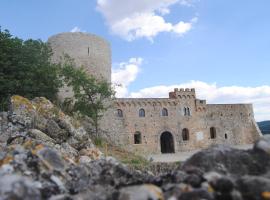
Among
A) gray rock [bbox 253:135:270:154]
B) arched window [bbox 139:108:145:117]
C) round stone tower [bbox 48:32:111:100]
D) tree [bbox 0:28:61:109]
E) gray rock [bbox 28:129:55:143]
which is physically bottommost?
gray rock [bbox 253:135:270:154]

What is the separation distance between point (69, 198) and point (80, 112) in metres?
24.6

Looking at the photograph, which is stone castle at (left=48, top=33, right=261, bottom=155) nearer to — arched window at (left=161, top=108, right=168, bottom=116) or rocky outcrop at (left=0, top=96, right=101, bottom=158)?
arched window at (left=161, top=108, right=168, bottom=116)

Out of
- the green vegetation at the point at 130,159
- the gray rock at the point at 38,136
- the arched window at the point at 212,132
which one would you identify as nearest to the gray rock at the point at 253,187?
the green vegetation at the point at 130,159

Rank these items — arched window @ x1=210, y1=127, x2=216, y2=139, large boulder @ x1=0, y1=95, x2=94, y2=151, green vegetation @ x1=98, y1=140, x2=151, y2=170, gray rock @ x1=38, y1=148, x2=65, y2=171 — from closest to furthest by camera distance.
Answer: gray rock @ x1=38, y1=148, x2=65, y2=171
large boulder @ x1=0, y1=95, x2=94, y2=151
green vegetation @ x1=98, y1=140, x2=151, y2=170
arched window @ x1=210, y1=127, x2=216, y2=139

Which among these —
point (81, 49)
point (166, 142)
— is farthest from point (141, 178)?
point (166, 142)

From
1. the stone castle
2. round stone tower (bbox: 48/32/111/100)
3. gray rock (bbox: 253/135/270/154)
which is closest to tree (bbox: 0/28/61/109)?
round stone tower (bbox: 48/32/111/100)

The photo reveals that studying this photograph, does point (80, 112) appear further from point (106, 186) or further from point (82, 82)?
point (106, 186)

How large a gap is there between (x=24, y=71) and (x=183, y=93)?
19802 mm

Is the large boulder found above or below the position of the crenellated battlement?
below

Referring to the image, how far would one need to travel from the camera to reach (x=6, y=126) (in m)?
16.2

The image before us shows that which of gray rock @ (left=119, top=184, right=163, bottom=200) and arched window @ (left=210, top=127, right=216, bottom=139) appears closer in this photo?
gray rock @ (left=119, top=184, right=163, bottom=200)

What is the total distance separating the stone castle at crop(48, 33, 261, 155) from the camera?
32.6 meters

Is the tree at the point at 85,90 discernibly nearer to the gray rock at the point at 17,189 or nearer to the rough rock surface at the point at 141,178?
the rough rock surface at the point at 141,178

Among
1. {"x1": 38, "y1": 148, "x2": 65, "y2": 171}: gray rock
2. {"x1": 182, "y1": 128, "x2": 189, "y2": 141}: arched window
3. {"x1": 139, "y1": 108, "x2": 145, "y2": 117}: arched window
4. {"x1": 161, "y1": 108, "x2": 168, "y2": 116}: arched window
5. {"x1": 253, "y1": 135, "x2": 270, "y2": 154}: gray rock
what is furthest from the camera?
{"x1": 182, "y1": 128, "x2": 189, "y2": 141}: arched window
